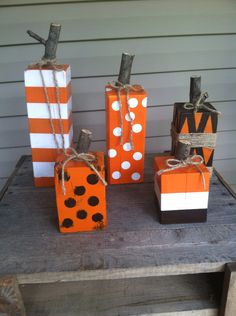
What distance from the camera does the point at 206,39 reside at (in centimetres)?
114

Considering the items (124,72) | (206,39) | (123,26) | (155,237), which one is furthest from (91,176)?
(206,39)

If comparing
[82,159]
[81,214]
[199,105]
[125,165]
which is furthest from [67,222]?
[199,105]

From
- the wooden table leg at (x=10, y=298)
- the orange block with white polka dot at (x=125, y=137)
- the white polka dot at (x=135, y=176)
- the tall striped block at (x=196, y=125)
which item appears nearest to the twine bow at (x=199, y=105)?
the tall striped block at (x=196, y=125)

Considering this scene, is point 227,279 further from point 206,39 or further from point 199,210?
point 206,39

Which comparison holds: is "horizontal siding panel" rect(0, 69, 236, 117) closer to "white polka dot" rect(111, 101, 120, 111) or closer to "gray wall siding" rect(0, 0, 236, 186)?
"gray wall siding" rect(0, 0, 236, 186)

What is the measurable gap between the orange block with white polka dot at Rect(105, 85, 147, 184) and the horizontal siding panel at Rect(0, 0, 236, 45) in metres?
0.31

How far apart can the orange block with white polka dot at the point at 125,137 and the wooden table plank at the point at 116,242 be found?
6cm

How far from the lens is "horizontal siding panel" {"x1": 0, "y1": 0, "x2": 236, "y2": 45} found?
41.6 inches

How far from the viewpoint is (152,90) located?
1192mm

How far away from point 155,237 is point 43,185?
385 mm

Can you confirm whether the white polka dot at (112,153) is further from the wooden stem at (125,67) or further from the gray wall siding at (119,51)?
the gray wall siding at (119,51)

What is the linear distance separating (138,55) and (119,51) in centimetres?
7

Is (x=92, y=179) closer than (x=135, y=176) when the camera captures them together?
Yes

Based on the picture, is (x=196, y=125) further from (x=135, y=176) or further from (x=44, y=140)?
(x=44, y=140)
